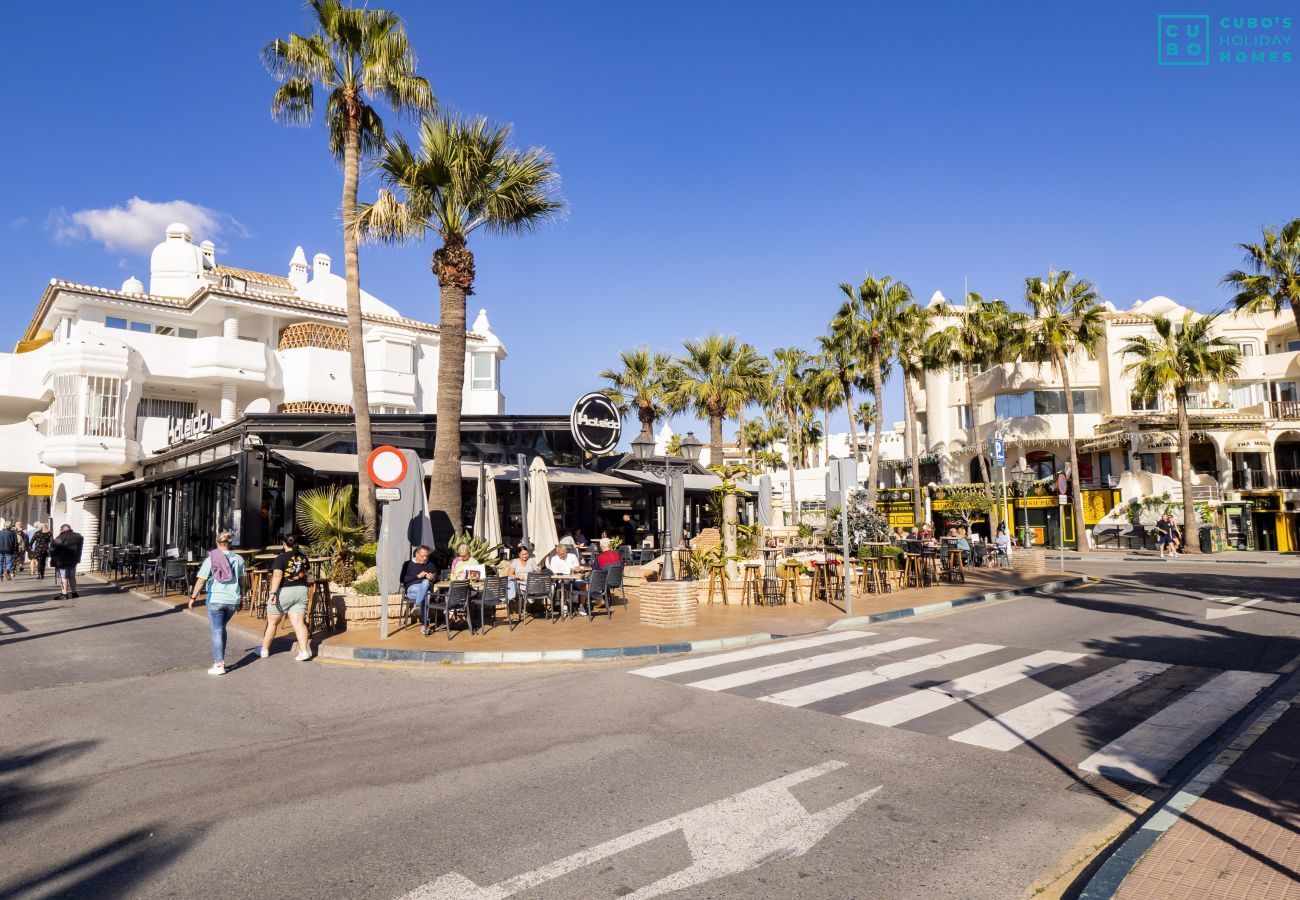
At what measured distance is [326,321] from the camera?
31.0 meters

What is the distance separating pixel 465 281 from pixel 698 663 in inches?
367

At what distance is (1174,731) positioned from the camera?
6.30m

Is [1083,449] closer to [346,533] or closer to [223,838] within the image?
[346,533]

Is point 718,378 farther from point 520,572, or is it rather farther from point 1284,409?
point 1284,409

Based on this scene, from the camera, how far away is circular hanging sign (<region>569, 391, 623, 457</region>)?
65.5ft

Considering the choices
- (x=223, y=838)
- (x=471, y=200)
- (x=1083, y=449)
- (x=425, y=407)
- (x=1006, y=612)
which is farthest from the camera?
(x=1083, y=449)

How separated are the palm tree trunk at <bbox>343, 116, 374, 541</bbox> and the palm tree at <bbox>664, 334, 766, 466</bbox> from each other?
56.4ft

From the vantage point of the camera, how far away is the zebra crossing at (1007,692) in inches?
237

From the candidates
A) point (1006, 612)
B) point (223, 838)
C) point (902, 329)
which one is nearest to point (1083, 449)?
point (902, 329)

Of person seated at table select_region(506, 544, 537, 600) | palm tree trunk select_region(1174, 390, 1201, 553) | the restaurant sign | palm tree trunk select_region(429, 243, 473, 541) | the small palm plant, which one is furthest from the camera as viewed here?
palm tree trunk select_region(1174, 390, 1201, 553)

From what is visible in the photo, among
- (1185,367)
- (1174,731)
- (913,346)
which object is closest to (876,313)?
(913,346)

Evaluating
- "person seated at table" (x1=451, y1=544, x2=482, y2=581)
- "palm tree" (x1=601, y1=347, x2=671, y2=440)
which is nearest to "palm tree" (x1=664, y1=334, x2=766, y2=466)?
"palm tree" (x1=601, y1=347, x2=671, y2=440)

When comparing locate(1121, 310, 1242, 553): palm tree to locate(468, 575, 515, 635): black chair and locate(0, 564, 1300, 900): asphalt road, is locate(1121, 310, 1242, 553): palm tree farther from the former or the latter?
locate(468, 575, 515, 635): black chair

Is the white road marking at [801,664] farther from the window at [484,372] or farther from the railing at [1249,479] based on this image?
the railing at [1249,479]
